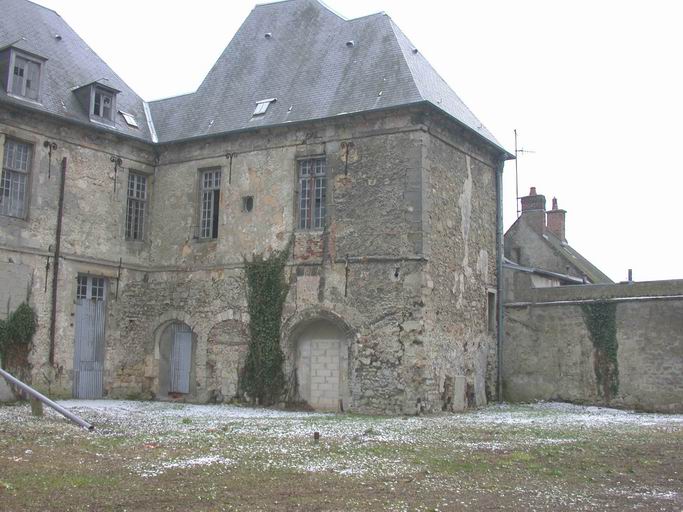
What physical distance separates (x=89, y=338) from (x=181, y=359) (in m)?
2.26

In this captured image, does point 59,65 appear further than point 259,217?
Yes

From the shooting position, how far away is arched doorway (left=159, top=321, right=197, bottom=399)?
1903 centimetres

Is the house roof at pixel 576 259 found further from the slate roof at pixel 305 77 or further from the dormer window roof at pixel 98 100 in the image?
the dormer window roof at pixel 98 100

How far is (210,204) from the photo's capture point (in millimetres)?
19453

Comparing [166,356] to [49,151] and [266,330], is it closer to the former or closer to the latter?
[266,330]

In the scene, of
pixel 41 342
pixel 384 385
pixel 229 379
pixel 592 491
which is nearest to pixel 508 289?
pixel 384 385

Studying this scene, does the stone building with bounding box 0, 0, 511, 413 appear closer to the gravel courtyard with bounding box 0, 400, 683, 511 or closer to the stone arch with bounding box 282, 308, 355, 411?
the stone arch with bounding box 282, 308, 355, 411

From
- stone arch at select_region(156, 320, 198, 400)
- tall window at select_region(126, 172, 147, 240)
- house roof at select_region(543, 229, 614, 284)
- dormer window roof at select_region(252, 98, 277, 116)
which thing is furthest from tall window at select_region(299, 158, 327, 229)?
house roof at select_region(543, 229, 614, 284)

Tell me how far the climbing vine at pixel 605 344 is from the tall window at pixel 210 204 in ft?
31.2

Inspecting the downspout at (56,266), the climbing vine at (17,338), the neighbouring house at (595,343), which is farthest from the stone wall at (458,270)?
the climbing vine at (17,338)

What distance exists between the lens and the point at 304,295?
57.6 ft

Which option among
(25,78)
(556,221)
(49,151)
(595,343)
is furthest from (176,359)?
(556,221)

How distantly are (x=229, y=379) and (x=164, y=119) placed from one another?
24.3 ft

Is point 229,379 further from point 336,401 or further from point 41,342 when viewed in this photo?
point 41,342
